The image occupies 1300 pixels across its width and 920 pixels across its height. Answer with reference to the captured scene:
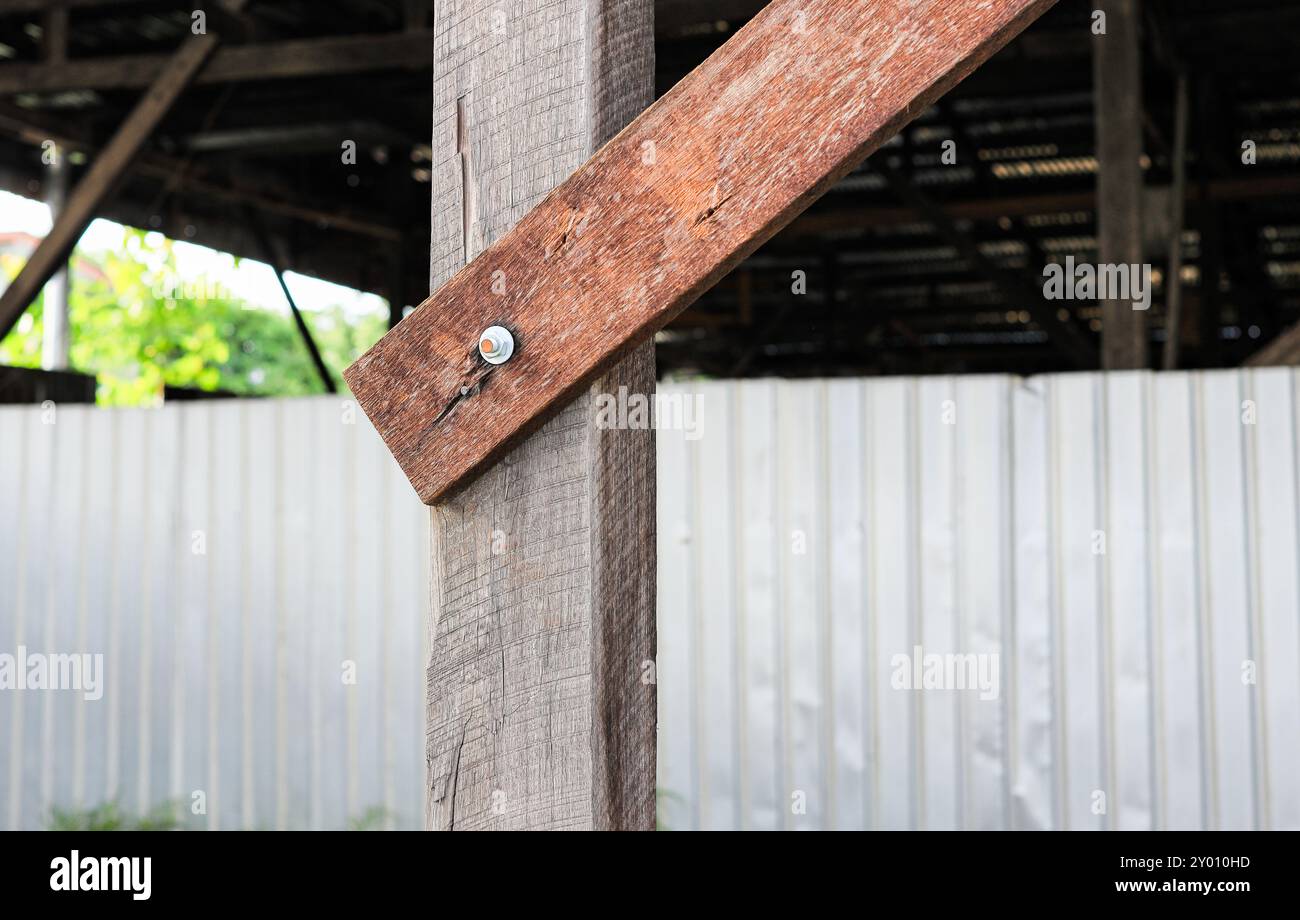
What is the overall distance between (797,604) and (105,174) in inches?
170

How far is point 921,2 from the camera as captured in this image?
136 cm

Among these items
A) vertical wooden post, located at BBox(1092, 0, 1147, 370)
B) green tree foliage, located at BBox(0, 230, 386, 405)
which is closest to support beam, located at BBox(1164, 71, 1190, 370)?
vertical wooden post, located at BBox(1092, 0, 1147, 370)

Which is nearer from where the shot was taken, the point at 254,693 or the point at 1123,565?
the point at 1123,565

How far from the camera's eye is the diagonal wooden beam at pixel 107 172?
6.66 m

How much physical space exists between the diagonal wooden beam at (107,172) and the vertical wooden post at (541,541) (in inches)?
224

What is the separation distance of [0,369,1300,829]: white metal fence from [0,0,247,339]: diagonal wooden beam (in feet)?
4.15

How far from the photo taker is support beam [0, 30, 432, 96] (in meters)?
7.41

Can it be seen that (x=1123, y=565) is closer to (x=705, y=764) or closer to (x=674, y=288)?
(x=705, y=764)

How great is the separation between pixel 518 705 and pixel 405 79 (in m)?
8.58

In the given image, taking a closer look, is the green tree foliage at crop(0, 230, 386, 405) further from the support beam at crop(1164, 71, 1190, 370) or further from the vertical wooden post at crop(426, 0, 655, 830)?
the vertical wooden post at crop(426, 0, 655, 830)

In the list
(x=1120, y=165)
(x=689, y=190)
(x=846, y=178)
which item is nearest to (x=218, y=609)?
(x=689, y=190)

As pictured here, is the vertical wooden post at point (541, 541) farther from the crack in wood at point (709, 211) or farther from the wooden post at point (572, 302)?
the crack in wood at point (709, 211)

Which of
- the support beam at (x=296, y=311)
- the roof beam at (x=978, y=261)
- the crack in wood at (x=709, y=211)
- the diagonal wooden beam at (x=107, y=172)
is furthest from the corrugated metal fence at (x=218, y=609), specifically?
the roof beam at (x=978, y=261)
